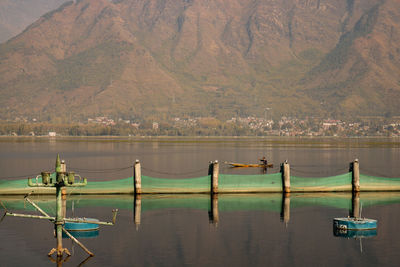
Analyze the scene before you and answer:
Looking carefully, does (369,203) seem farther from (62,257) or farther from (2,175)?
(2,175)

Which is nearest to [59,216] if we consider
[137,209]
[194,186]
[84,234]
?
[84,234]

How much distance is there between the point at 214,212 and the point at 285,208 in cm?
554

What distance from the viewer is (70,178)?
28.9 meters

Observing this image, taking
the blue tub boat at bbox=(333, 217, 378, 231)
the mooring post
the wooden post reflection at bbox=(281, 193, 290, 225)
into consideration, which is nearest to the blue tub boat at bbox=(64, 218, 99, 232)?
the mooring post

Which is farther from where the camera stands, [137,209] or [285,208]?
[285,208]

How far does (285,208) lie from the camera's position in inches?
1853

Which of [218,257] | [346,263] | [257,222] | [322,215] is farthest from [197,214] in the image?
[346,263]

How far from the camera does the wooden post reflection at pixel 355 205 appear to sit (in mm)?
44441

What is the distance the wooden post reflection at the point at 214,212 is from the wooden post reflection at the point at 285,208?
4.50m

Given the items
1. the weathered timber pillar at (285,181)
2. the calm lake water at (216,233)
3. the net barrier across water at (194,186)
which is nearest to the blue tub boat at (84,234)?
the calm lake water at (216,233)

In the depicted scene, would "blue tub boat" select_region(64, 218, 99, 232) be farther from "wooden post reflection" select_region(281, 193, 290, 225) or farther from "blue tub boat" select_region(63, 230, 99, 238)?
"wooden post reflection" select_region(281, 193, 290, 225)

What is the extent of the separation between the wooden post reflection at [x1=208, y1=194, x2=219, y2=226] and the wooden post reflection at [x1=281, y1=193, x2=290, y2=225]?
4.50 m

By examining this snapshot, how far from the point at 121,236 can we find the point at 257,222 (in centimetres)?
957

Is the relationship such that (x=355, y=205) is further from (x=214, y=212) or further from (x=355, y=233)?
(x=214, y=212)
